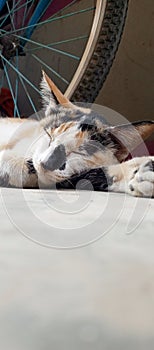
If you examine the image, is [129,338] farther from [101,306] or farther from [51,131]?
[51,131]

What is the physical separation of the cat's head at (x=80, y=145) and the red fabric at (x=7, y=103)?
71 centimetres

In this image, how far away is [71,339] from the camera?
0.80ft

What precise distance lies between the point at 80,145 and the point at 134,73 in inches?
36.2

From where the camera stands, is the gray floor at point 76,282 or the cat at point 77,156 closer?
the gray floor at point 76,282

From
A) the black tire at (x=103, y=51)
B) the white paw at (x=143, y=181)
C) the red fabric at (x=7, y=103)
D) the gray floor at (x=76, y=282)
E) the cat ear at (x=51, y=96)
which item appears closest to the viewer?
the gray floor at (x=76, y=282)

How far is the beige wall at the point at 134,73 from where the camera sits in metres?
1.69

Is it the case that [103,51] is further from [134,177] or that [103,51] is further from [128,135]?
[134,177]

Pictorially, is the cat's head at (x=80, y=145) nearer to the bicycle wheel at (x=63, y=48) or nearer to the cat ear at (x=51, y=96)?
the cat ear at (x=51, y=96)

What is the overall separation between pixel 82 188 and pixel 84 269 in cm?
52

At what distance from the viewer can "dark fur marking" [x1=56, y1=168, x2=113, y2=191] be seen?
0.83 meters

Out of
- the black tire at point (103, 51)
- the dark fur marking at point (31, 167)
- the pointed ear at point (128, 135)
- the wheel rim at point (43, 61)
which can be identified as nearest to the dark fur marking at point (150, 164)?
the pointed ear at point (128, 135)

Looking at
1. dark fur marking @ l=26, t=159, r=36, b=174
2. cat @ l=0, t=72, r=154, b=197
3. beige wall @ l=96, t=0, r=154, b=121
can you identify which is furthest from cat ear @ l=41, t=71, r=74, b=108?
beige wall @ l=96, t=0, r=154, b=121

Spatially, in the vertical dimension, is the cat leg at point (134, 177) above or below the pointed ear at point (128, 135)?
below

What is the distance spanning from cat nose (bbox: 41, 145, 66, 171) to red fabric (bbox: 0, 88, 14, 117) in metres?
0.79
